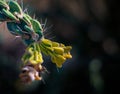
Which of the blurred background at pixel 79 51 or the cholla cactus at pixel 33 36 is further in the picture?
the blurred background at pixel 79 51

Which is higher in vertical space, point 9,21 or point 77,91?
point 9,21

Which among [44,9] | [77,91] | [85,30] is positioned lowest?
[77,91]

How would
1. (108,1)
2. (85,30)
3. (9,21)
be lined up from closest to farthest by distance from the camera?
(9,21), (85,30), (108,1)

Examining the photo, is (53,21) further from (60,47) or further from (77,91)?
(60,47)

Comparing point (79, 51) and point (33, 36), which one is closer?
point (33, 36)

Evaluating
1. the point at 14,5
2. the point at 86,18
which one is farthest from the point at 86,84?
the point at 14,5

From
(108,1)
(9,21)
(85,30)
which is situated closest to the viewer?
(9,21)

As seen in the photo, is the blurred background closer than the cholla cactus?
No

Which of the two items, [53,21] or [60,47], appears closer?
[60,47]
